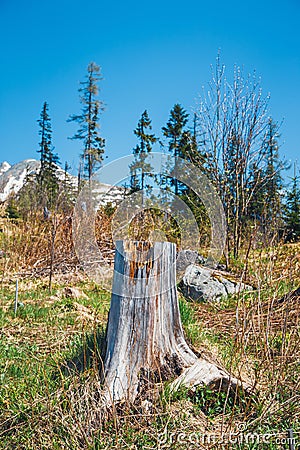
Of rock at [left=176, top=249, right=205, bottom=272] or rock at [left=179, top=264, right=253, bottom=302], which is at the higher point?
rock at [left=176, top=249, right=205, bottom=272]

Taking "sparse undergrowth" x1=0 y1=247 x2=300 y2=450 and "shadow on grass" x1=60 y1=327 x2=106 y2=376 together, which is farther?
"shadow on grass" x1=60 y1=327 x2=106 y2=376

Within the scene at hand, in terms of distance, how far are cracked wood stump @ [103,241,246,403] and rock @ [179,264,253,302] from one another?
266cm

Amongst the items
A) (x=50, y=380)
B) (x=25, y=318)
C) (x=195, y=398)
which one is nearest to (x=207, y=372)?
(x=195, y=398)

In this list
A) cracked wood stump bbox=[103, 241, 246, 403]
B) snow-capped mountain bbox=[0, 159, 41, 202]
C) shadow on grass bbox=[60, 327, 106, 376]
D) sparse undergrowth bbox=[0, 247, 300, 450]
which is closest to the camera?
sparse undergrowth bbox=[0, 247, 300, 450]

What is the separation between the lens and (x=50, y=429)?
2121 millimetres

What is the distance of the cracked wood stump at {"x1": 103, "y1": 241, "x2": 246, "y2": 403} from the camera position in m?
2.55

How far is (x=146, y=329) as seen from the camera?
2.61m

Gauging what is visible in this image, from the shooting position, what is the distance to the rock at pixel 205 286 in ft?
17.8

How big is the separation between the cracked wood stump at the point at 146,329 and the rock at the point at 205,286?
266 cm

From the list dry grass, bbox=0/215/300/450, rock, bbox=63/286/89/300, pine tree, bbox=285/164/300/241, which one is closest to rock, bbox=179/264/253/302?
rock, bbox=63/286/89/300

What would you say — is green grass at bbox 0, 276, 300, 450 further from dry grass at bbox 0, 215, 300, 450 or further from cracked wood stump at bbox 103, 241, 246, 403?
cracked wood stump at bbox 103, 241, 246, 403

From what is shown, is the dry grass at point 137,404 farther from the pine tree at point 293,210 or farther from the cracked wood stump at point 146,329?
the pine tree at point 293,210

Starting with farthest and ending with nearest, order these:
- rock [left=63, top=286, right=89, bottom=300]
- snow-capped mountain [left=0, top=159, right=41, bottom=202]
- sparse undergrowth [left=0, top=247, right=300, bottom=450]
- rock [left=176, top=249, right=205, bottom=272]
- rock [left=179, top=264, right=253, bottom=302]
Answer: snow-capped mountain [left=0, top=159, right=41, bottom=202]
rock [left=63, top=286, right=89, bottom=300]
rock [left=179, top=264, right=253, bottom=302]
rock [left=176, top=249, right=205, bottom=272]
sparse undergrowth [left=0, top=247, right=300, bottom=450]

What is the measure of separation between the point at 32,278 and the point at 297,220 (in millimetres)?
7470
